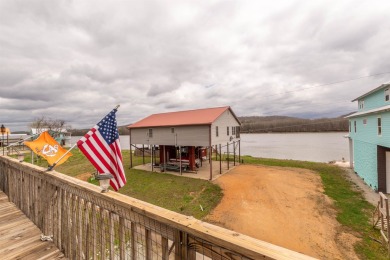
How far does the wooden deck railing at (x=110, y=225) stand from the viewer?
1.50 meters

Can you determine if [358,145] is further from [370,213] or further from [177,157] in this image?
[177,157]

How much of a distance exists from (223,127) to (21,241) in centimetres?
1838

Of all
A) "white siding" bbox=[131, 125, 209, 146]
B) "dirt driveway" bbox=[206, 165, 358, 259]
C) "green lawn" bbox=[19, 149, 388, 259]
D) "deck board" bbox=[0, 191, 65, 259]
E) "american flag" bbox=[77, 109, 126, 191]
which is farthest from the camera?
"white siding" bbox=[131, 125, 209, 146]

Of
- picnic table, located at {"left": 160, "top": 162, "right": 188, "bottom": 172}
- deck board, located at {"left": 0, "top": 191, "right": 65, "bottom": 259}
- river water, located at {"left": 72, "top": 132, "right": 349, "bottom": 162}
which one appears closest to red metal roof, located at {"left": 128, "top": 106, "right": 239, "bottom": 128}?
picnic table, located at {"left": 160, "top": 162, "right": 188, "bottom": 172}

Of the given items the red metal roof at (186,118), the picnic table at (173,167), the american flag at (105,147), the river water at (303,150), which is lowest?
the river water at (303,150)

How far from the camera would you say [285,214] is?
1159 centimetres

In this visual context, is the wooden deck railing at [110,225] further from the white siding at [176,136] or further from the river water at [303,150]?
the river water at [303,150]

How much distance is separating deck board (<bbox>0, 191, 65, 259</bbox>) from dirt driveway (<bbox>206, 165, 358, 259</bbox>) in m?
8.37

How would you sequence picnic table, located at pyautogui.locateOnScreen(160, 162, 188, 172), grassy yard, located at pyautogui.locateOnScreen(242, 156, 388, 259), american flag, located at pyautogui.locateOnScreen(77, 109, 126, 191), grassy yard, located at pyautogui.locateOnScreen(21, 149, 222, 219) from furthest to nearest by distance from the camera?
1. picnic table, located at pyautogui.locateOnScreen(160, 162, 188, 172)
2. grassy yard, located at pyautogui.locateOnScreen(21, 149, 222, 219)
3. grassy yard, located at pyautogui.locateOnScreen(242, 156, 388, 259)
4. american flag, located at pyautogui.locateOnScreen(77, 109, 126, 191)

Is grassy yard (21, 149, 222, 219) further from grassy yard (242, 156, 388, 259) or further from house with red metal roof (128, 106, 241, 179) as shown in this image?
grassy yard (242, 156, 388, 259)

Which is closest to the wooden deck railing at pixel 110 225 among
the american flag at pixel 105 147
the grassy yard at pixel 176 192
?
the american flag at pixel 105 147

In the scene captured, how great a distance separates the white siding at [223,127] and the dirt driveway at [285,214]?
12.2ft

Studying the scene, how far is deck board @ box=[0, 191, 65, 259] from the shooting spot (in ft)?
11.5

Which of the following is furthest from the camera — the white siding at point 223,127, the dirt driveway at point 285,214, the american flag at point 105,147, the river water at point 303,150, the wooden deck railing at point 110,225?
the river water at point 303,150
